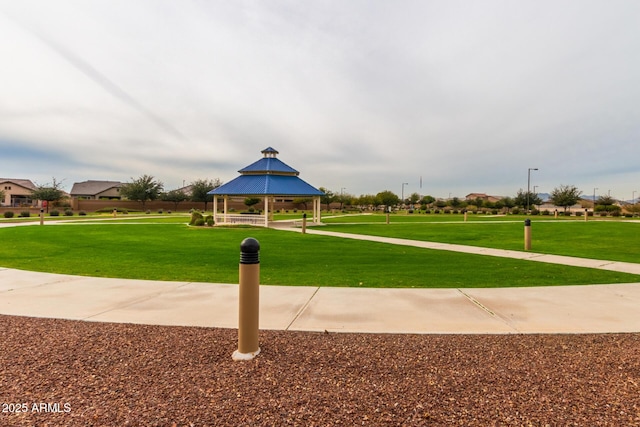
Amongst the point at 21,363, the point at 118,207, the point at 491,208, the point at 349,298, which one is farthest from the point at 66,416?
the point at 491,208

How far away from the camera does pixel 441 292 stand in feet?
21.2

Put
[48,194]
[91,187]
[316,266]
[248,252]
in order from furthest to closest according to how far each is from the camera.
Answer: [91,187] < [48,194] < [316,266] < [248,252]

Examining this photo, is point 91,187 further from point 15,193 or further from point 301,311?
point 301,311

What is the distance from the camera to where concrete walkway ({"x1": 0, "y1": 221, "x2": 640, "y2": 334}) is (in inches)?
188

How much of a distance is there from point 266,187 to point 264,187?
6.8 inches

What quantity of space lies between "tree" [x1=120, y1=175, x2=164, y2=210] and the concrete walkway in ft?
226

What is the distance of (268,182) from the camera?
2800 centimetres

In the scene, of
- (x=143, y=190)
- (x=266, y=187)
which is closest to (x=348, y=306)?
(x=266, y=187)

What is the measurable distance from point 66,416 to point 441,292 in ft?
18.3

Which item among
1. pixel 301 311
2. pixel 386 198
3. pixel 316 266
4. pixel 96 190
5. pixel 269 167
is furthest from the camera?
pixel 96 190

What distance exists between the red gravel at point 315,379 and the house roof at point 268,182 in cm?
2253

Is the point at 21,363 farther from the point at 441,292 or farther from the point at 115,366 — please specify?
the point at 441,292

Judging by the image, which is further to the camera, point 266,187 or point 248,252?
point 266,187

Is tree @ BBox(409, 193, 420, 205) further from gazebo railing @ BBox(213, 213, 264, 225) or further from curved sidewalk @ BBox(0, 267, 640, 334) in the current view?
curved sidewalk @ BBox(0, 267, 640, 334)
